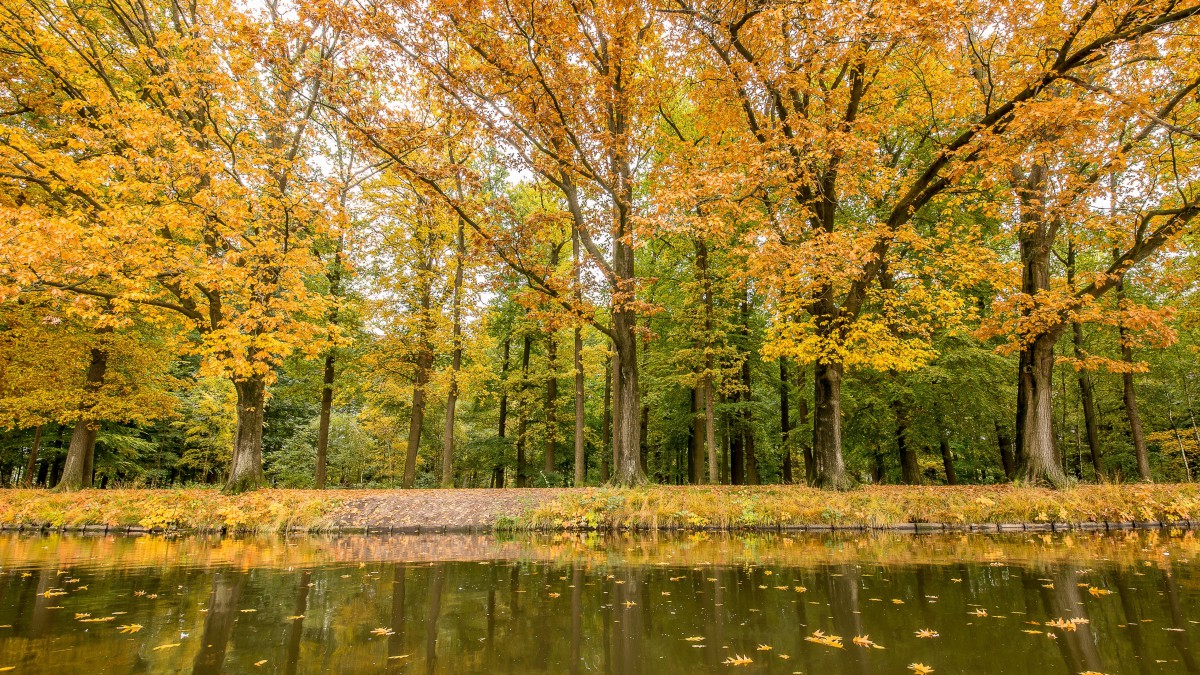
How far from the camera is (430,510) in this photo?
11.6 meters

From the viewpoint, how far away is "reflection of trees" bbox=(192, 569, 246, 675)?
326cm

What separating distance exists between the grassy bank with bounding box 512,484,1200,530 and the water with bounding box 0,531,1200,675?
2.77 metres

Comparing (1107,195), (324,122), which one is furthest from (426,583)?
(1107,195)

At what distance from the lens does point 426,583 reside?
5652 millimetres

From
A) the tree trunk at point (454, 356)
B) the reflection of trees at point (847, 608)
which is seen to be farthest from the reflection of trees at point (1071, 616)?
the tree trunk at point (454, 356)

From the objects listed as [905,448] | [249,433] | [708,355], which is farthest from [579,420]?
[905,448]

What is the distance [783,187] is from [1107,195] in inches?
288

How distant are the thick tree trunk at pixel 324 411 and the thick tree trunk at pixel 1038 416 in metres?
20.0

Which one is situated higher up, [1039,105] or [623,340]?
[1039,105]

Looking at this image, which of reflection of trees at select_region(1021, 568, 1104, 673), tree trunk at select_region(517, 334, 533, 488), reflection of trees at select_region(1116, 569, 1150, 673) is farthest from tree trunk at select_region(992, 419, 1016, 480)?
tree trunk at select_region(517, 334, 533, 488)

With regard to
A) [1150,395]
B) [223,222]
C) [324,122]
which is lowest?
[1150,395]

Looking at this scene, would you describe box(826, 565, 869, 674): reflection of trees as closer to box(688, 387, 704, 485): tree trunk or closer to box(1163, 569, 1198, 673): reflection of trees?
box(1163, 569, 1198, 673): reflection of trees

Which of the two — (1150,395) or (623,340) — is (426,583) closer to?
(623,340)

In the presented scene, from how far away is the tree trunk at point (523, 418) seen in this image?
22.8 m
